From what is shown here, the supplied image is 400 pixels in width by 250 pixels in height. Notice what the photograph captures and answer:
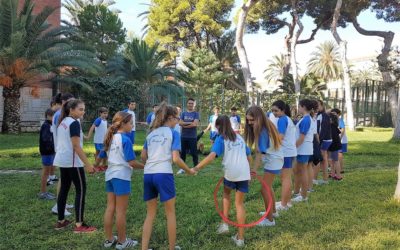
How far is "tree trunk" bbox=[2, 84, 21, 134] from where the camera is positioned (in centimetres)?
1994

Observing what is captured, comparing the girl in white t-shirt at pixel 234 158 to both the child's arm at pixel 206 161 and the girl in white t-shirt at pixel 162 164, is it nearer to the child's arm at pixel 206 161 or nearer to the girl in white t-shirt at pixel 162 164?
the child's arm at pixel 206 161

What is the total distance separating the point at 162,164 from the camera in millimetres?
4406

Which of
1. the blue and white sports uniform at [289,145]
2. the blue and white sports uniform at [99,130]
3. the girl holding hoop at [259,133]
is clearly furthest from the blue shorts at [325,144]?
the blue and white sports uniform at [99,130]

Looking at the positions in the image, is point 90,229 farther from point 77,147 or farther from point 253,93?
point 253,93

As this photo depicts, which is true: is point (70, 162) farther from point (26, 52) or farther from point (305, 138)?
point (26, 52)

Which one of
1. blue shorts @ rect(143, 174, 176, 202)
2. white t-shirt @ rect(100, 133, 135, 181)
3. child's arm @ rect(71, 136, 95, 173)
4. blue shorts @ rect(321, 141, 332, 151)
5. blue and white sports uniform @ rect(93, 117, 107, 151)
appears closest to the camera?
blue shorts @ rect(143, 174, 176, 202)

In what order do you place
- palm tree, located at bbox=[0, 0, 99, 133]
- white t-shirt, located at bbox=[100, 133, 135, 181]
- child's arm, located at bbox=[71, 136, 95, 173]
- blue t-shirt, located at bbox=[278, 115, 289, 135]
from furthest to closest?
palm tree, located at bbox=[0, 0, 99, 133], blue t-shirt, located at bbox=[278, 115, 289, 135], child's arm, located at bbox=[71, 136, 95, 173], white t-shirt, located at bbox=[100, 133, 135, 181]

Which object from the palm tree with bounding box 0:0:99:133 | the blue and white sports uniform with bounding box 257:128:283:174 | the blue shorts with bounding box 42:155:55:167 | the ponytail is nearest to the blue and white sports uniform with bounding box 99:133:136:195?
the ponytail

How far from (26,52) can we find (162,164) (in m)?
16.7

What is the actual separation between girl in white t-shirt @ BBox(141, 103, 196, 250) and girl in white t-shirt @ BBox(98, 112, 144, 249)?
0.82ft

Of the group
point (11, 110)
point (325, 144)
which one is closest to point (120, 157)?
point (325, 144)

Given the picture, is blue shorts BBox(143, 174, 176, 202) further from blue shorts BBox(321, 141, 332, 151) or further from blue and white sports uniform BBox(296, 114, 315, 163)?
blue shorts BBox(321, 141, 332, 151)

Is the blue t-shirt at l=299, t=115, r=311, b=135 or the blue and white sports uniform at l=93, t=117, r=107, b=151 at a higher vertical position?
the blue t-shirt at l=299, t=115, r=311, b=135

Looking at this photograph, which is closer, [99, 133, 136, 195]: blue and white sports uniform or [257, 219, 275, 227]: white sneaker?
[99, 133, 136, 195]: blue and white sports uniform
